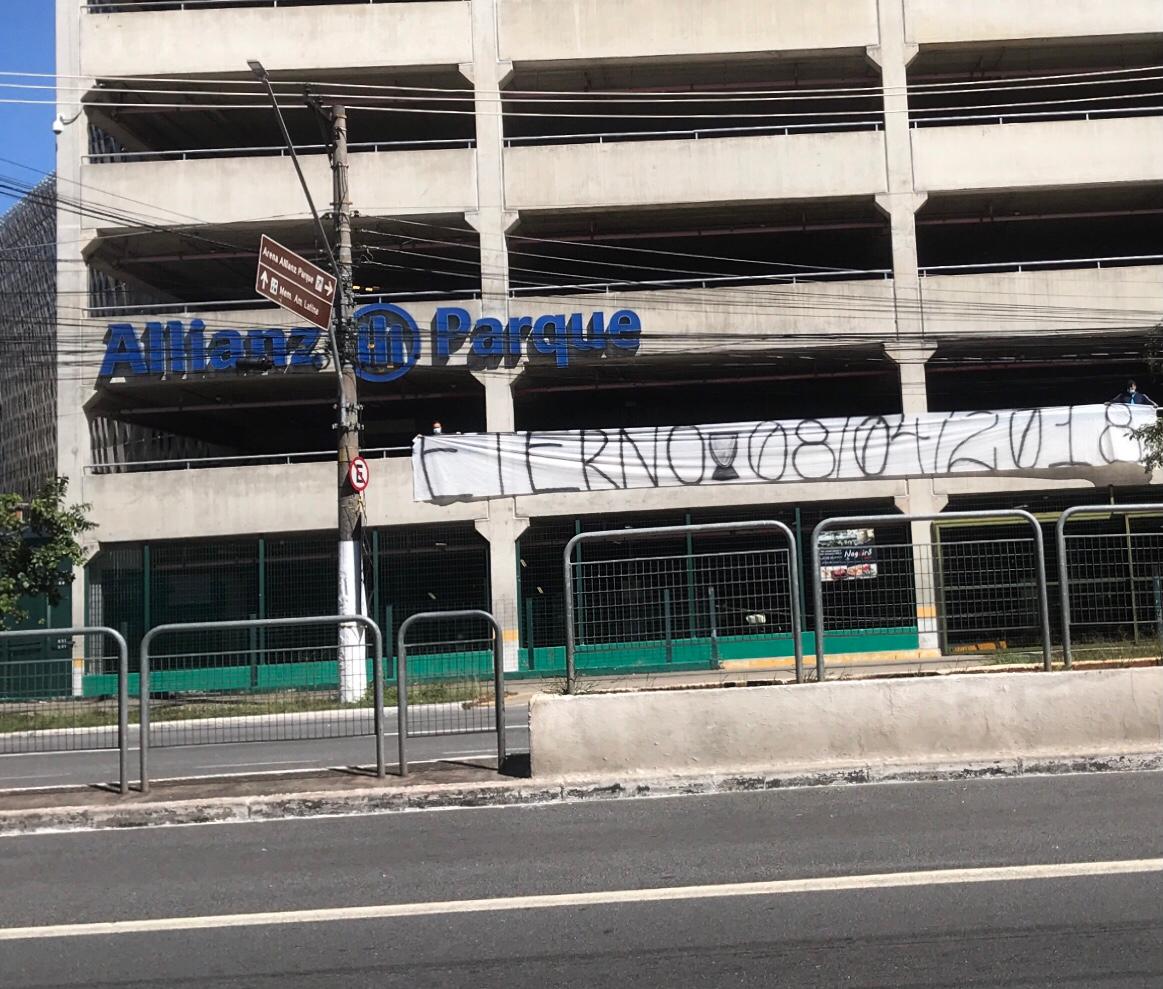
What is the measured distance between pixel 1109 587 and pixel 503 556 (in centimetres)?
1666

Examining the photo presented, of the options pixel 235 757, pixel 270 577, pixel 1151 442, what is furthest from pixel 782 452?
pixel 270 577

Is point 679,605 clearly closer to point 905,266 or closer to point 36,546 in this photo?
point 36,546

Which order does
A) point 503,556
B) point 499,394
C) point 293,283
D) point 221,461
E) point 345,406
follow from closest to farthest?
point 293,283
point 345,406
point 503,556
point 499,394
point 221,461

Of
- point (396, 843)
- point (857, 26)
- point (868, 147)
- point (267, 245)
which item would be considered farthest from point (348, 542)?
point (857, 26)

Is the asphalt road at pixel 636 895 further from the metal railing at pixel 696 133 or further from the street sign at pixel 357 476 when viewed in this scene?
the metal railing at pixel 696 133

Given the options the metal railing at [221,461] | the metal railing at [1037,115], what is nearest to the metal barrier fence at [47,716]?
the metal railing at [221,461]

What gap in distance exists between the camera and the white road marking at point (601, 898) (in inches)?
210

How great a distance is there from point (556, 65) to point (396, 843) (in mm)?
21895

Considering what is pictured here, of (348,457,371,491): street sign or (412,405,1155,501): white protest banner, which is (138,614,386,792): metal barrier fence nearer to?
(412,405,1155,501): white protest banner

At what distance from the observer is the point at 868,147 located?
2492 centimetres

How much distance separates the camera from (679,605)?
826 cm

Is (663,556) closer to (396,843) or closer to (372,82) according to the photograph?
(396,843)

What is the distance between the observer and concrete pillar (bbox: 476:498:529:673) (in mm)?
23844

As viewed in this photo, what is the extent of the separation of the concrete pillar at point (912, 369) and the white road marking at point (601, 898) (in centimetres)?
1971
